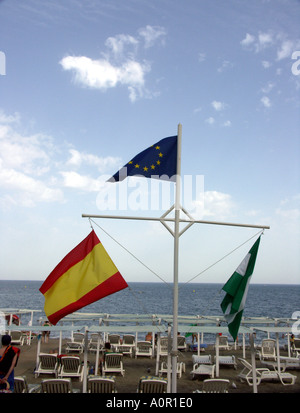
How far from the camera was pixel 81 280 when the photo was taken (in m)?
7.65

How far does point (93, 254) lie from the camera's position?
7.84 meters

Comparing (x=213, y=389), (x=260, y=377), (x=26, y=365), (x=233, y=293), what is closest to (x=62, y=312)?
(x=233, y=293)

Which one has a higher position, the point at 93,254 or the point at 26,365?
the point at 93,254

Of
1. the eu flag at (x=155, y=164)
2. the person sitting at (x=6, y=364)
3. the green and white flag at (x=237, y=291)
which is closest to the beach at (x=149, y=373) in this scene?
the green and white flag at (x=237, y=291)

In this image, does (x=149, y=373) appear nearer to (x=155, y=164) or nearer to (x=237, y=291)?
(x=237, y=291)

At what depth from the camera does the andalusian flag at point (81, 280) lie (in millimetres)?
7469

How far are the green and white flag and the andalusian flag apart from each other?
2379 millimetres

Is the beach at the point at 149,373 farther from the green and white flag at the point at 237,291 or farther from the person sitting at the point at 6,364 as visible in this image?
the person sitting at the point at 6,364

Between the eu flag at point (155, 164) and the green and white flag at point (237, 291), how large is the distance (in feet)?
7.93

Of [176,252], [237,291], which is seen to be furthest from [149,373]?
[176,252]

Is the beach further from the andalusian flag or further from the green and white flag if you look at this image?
the andalusian flag
